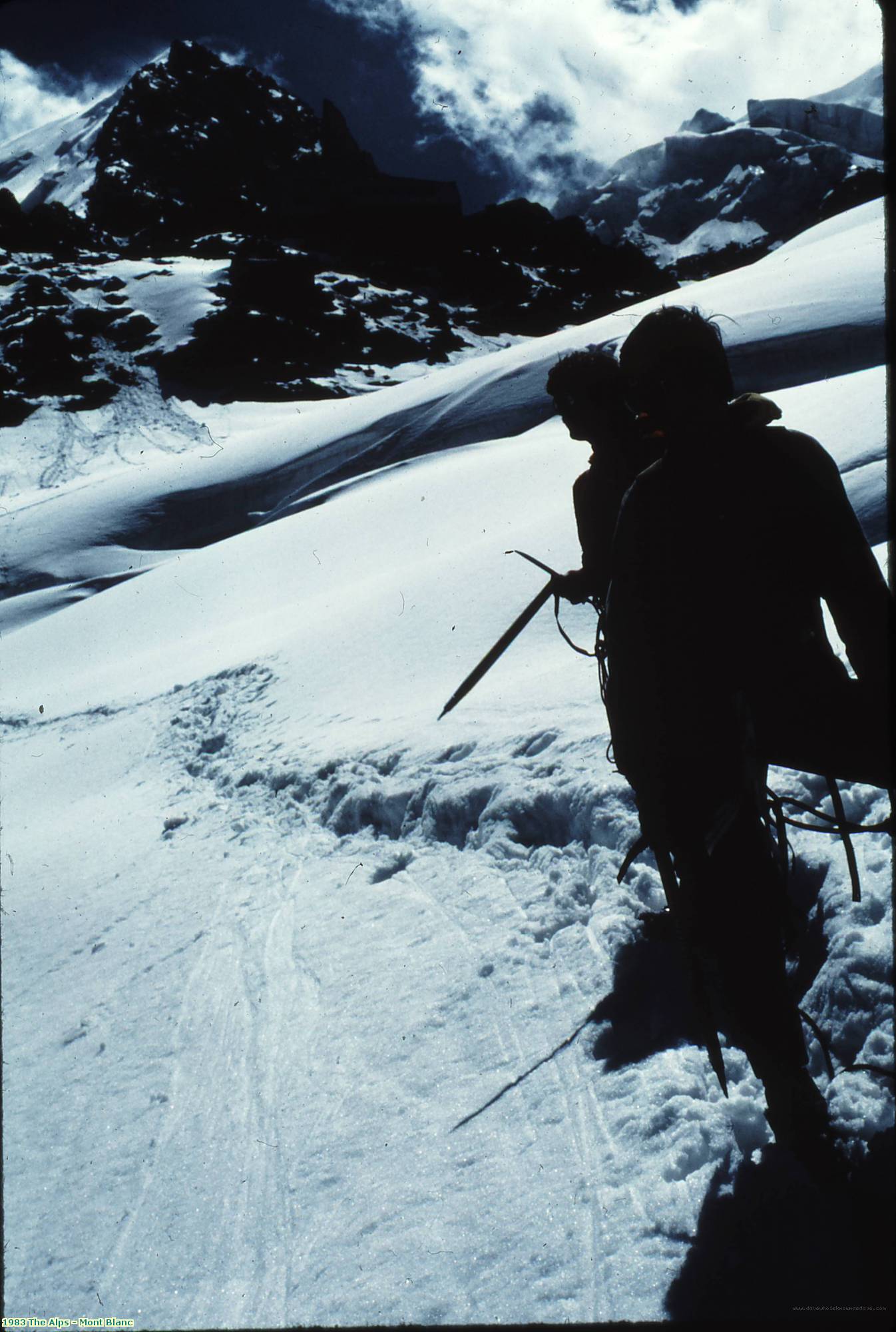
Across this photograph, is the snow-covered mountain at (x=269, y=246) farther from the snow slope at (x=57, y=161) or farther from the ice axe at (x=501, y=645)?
the ice axe at (x=501, y=645)

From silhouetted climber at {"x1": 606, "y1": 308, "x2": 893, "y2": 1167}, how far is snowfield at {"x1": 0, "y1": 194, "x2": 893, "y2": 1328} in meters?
0.38

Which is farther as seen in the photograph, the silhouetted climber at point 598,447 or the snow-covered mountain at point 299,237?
the snow-covered mountain at point 299,237

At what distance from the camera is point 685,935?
64.6 inches

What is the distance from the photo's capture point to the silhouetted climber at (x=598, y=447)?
2.45 m

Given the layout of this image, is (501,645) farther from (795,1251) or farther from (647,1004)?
(795,1251)

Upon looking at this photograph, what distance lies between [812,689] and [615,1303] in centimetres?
125

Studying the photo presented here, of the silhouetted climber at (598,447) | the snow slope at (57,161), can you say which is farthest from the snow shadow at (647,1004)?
the snow slope at (57,161)

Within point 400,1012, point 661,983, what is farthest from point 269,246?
point 661,983

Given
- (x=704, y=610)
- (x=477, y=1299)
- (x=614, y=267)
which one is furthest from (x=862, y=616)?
(x=614, y=267)

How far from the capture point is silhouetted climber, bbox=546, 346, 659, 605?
8.05 ft

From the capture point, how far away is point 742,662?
1.58m

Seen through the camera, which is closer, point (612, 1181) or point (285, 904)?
point (612, 1181)

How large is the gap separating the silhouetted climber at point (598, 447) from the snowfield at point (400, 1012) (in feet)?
3.37

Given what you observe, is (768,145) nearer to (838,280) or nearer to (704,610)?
(838,280)
